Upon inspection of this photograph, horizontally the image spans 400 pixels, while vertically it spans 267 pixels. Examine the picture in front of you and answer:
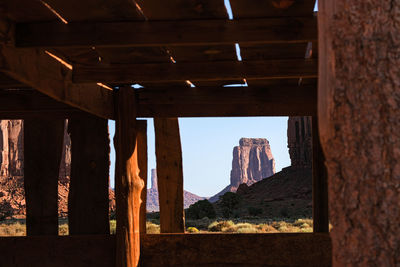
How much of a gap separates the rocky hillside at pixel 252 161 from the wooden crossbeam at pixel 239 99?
10296cm

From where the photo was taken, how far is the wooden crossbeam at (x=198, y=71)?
16.1ft

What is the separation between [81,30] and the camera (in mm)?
3922

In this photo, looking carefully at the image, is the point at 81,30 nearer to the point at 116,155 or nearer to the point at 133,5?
the point at 133,5

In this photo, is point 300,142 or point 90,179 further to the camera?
point 300,142

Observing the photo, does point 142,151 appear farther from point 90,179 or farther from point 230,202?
point 230,202

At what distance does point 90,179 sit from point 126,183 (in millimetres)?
795

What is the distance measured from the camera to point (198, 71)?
16.4 feet

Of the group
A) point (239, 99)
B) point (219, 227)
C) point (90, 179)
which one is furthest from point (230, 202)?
point (239, 99)

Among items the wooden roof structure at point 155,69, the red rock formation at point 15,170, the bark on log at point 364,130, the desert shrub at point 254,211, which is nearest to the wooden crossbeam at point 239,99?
the wooden roof structure at point 155,69

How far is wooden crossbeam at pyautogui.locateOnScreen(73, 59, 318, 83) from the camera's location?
193 inches

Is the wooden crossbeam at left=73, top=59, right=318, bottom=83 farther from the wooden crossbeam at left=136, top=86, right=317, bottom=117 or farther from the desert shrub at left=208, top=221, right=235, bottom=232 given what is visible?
the desert shrub at left=208, top=221, right=235, bottom=232

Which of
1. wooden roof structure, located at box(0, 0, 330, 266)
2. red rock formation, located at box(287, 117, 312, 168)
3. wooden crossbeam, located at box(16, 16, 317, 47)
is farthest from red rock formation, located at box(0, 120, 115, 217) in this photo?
wooden crossbeam, located at box(16, 16, 317, 47)

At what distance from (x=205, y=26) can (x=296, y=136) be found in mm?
47627

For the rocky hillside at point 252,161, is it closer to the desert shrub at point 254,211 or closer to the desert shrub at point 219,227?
the desert shrub at point 254,211
